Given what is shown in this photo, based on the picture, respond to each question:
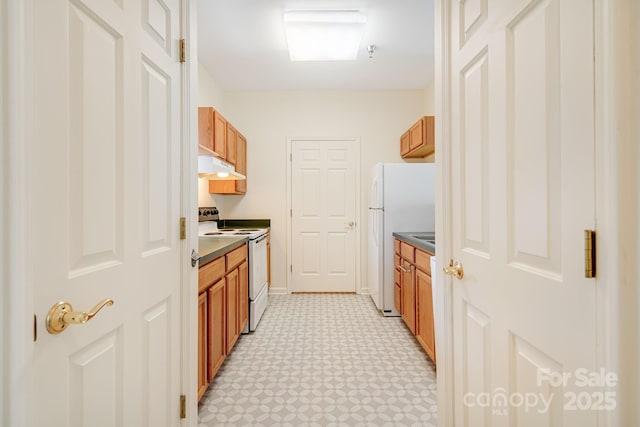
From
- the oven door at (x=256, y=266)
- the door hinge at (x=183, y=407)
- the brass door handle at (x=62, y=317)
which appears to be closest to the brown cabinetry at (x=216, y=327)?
the door hinge at (x=183, y=407)

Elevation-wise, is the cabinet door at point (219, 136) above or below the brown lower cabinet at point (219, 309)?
above

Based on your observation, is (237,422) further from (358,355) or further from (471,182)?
(471,182)

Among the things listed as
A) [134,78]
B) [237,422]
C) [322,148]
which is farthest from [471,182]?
[322,148]

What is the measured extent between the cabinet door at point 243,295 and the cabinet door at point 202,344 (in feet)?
2.50

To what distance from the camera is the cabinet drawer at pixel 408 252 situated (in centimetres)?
249

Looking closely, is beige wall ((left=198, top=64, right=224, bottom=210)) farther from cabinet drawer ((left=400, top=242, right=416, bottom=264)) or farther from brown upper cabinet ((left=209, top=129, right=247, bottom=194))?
cabinet drawer ((left=400, top=242, right=416, bottom=264))

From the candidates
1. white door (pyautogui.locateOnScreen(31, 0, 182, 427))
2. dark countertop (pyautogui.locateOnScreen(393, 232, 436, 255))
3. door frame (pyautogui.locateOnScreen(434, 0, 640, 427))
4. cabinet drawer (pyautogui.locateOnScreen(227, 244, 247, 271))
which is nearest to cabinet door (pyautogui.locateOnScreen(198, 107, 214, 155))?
cabinet drawer (pyautogui.locateOnScreen(227, 244, 247, 271))

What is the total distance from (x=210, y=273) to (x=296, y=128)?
8.80ft

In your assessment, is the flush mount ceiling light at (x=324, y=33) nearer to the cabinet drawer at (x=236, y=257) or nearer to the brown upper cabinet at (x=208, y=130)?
the brown upper cabinet at (x=208, y=130)

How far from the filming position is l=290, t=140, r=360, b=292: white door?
13.4ft

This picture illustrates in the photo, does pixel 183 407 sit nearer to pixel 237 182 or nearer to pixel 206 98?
pixel 237 182

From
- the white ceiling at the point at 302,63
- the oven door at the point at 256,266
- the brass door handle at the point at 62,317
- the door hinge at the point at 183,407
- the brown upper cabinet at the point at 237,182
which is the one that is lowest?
the door hinge at the point at 183,407

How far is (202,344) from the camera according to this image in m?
1.74

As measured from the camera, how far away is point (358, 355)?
2.35m
